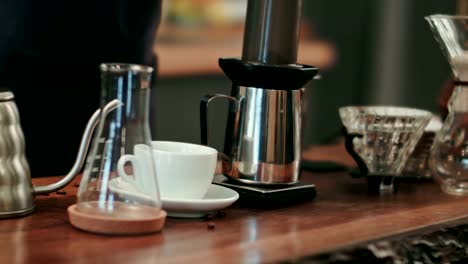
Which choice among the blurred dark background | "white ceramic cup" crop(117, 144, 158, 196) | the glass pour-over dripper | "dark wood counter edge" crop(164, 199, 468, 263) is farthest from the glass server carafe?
the blurred dark background

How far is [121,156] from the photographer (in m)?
1.03

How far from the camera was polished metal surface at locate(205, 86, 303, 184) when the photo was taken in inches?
47.8

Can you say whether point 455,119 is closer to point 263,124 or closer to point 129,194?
point 263,124

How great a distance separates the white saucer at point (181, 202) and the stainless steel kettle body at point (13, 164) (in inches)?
3.3

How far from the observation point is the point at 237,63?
1.20m

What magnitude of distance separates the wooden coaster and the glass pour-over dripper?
56 cm

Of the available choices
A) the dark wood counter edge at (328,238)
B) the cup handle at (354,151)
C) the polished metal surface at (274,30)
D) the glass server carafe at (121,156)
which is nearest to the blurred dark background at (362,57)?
the cup handle at (354,151)

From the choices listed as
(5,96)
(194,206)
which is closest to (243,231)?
(194,206)

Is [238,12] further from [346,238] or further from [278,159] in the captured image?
[346,238]

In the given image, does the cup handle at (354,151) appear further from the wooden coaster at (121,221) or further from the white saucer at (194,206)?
the wooden coaster at (121,221)

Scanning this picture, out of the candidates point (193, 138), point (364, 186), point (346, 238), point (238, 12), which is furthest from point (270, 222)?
point (238, 12)

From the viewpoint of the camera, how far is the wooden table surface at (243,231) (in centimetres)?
90

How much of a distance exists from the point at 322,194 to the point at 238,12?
83.4 inches

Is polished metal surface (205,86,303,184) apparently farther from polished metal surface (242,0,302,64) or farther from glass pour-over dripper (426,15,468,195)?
glass pour-over dripper (426,15,468,195)
